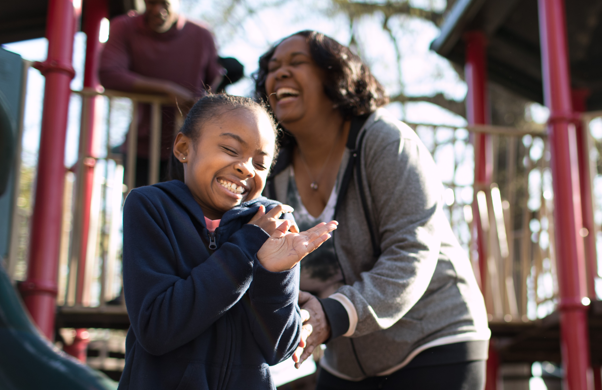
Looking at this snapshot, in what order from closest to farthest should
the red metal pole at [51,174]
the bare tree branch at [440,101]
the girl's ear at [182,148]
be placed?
the girl's ear at [182,148] < the red metal pole at [51,174] < the bare tree branch at [440,101]

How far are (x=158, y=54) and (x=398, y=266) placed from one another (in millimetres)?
2708

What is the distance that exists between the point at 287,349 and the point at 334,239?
847 mm

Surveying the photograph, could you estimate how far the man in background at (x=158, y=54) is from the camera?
4023 millimetres

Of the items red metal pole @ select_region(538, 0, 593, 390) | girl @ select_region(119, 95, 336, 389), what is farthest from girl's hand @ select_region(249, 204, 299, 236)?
red metal pole @ select_region(538, 0, 593, 390)

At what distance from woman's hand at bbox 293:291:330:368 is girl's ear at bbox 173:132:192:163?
51 centimetres

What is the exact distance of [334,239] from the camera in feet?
7.34

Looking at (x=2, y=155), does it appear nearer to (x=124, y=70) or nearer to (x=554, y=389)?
(x=124, y=70)

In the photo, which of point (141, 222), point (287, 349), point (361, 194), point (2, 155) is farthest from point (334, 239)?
point (2, 155)

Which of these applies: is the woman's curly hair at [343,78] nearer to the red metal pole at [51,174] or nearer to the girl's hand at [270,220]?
the girl's hand at [270,220]

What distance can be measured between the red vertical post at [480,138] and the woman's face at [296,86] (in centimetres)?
241

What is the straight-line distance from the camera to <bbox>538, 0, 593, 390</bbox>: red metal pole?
12.4 ft

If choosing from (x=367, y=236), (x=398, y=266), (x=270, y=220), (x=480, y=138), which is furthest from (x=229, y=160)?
(x=480, y=138)

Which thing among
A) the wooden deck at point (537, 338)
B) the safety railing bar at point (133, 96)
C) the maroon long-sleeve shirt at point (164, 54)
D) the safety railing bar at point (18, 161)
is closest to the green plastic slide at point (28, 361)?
the safety railing bar at point (18, 161)

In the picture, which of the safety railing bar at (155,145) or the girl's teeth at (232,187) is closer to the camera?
the girl's teeth at (232,187)
